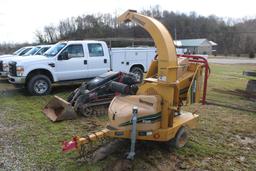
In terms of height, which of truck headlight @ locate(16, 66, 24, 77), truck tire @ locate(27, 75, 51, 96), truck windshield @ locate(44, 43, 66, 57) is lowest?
truck tire @ locate(27, 75, 51, 96)

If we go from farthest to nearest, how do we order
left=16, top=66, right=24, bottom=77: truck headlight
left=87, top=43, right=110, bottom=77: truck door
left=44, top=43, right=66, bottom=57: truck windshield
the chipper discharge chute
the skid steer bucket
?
left=87, top=43, right=110, bottom=77: truck door < left=44, top=43, right=66, bottom=57: truck windshield < left=16, top=66, right=24, bottom=77: truck headlight < the chipper discharge chute < the skid steer bucket

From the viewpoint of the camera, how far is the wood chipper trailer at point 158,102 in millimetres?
3885

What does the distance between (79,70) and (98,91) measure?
10.2ft

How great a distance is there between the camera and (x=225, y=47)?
246ft

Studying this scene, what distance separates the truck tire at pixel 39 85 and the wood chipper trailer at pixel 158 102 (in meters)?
5.78

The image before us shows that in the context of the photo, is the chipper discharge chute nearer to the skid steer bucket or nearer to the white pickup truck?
the skid steer bucket

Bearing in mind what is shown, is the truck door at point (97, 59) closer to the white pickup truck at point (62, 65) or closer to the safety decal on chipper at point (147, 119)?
the white pickup truck at point (62, 65)

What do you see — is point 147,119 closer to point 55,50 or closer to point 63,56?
point 63,56

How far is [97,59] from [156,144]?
6.03 metres

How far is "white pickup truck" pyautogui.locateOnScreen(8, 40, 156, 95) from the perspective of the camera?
30.1 feet

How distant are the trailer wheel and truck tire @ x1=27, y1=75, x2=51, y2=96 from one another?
6.25 metres

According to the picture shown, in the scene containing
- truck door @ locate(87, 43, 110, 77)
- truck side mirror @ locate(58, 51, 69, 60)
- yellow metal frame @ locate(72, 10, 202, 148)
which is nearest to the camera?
yellow metal frame @ locate(72, 10, 202, 148)

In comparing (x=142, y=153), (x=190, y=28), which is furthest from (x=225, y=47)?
(x=142, y=153)

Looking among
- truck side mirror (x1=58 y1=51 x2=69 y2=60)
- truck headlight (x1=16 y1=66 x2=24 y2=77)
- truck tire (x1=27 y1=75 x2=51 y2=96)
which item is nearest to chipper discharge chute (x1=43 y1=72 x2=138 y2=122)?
truck tire (x1=27 y1=75 x2=51 y2=96)
